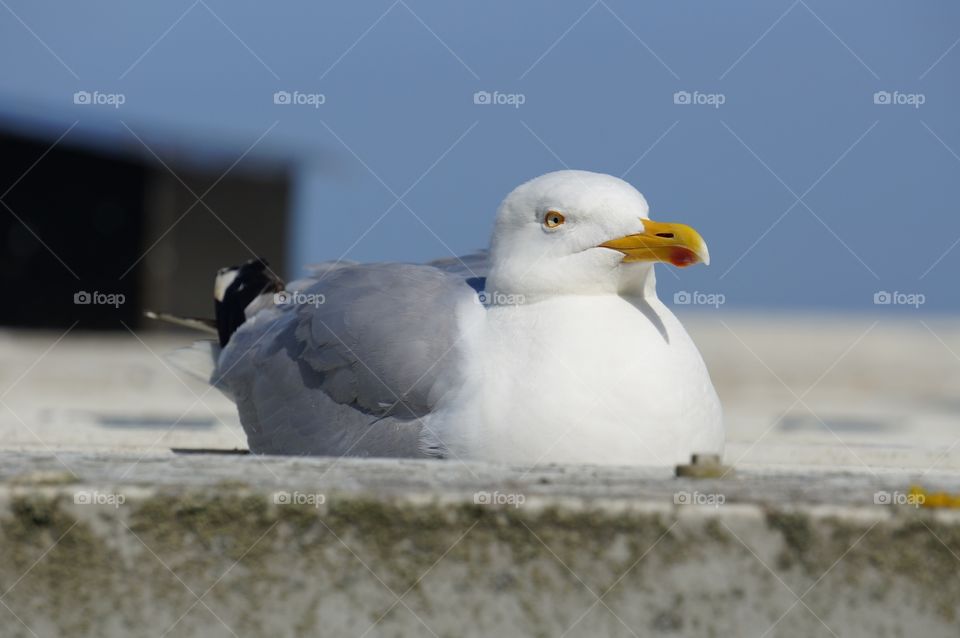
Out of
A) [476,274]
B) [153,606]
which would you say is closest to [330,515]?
[153,606]

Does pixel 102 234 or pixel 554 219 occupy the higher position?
pixel 554 219

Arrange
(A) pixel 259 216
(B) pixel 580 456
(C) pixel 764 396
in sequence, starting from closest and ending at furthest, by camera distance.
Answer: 1. (B) pixel 580 456
2. (C) pixel 764 396
3. (A) pixel 259 216

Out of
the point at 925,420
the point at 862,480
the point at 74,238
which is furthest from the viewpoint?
the point at 74,238

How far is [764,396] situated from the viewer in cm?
1195

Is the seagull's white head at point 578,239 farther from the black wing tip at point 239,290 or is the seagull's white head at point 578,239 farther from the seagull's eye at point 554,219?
the black wing tip at point 239,290

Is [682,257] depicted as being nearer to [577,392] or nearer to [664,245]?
[664,245]

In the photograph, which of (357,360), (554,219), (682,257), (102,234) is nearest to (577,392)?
(682,257)

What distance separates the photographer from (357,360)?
441 cm

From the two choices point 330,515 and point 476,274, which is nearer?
point 330,515

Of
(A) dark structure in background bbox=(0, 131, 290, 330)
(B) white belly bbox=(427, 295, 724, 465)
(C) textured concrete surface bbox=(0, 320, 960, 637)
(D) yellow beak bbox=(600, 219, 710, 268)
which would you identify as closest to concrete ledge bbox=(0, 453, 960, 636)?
(C) textured concrete surface bbox=(0, 320, 960, 637)

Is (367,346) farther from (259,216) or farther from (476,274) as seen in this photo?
(259,216)

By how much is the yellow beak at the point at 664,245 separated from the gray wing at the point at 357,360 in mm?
559

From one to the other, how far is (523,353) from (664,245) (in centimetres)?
54

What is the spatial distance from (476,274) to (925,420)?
16.7 feet
